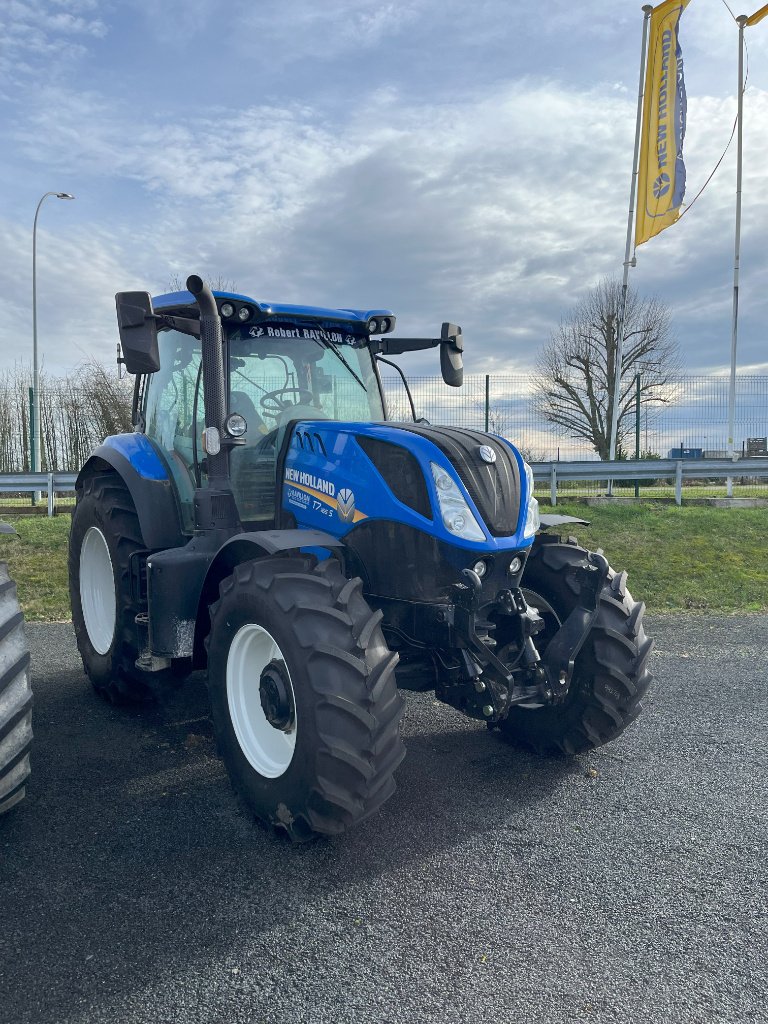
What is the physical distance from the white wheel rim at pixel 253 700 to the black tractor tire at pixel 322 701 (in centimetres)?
3

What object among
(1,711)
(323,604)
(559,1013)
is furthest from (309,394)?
(559,1013)

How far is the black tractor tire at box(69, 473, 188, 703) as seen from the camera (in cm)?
455

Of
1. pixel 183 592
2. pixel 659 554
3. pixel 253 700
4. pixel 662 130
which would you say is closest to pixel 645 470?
pixel 659 554

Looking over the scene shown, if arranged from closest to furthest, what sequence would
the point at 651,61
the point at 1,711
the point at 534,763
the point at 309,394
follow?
the point at 1,711
the point at 534,763
the point at 309,394
the point at 651,61

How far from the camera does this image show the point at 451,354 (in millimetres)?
4762

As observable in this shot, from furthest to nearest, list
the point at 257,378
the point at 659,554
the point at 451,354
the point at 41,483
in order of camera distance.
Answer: the point at 41,483
the point at 659,554
the point at 451,354
the point at 257,378

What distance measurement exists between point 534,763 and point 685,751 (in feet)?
2.80

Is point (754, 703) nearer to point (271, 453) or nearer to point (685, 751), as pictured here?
point (685, 751)

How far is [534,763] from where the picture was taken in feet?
13.1

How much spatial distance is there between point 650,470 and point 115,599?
9654 millimetres

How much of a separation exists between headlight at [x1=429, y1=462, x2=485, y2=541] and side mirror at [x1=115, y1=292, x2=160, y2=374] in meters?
1.42

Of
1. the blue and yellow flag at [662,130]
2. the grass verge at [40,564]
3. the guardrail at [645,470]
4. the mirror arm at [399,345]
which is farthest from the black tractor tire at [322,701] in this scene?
the blue and yellow flag at [662,130]

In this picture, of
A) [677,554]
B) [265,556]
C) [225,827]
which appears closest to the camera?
[225,827]

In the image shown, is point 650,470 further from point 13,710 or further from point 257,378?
point 13,710
